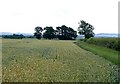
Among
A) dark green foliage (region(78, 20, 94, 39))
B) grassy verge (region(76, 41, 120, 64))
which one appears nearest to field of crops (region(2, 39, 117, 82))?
grassy verge (region(76, 41, 120, 64))

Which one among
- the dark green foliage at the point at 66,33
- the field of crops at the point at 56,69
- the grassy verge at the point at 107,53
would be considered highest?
the dark green foliage at the point at 66,33

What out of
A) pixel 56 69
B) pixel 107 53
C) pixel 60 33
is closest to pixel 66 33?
pixel 60 33

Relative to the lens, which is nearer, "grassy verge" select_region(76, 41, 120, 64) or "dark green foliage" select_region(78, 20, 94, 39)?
"grassy verge" select_region(76, 41, 120, 64)

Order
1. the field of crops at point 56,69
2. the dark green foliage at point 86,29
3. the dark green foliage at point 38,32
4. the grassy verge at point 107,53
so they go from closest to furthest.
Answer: the field of crops at point 56,69 → the grassy verge at point 107,53 → the dark green foliage at point 86,29 → the dark green foliage at point 38,32

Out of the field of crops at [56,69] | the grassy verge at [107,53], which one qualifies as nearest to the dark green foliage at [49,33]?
the grassy verge at [107,53]

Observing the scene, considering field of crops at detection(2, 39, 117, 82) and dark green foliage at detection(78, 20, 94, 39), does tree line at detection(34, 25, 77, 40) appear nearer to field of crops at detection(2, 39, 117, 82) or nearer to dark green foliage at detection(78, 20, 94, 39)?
dark green foliage at detection(78, 20, 94, 39)

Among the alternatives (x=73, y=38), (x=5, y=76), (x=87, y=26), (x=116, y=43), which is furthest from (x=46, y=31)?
(x=5, y=76)

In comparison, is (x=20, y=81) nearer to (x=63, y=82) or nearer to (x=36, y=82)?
(x=36, y=82)

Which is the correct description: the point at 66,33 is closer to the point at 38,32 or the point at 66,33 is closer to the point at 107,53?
the point at 38,32

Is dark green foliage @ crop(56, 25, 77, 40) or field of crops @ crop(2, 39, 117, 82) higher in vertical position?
dark green foliage @ crop(56, 25, 77, 40)

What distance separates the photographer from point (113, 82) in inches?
391

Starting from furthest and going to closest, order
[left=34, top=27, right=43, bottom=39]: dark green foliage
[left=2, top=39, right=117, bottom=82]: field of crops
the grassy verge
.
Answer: [left=34, top=27, right=43, bottom=39]: dark green foliage
the grassy verge
[left=2, top=39, right=117, bottom=82]: field of crops

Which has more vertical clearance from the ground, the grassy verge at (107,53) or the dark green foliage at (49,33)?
the dark green foliage at (49,33)

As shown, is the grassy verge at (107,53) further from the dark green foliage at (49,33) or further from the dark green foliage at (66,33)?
the dark green foliage at (49,33)
